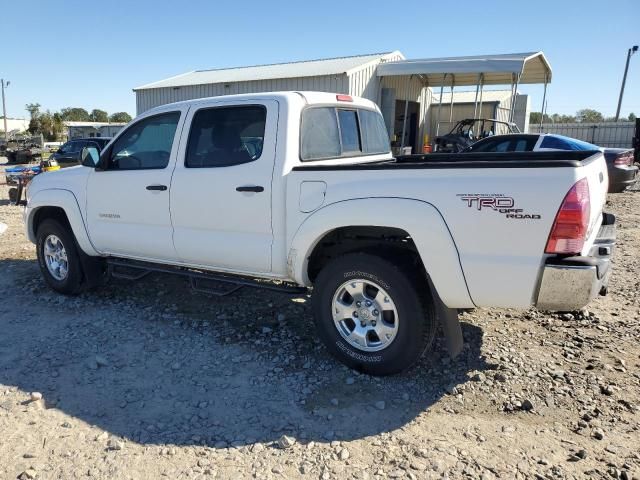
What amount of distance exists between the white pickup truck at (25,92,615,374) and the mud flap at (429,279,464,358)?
0.04 feet

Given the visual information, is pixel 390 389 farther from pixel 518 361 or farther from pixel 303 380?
pixel 518 361

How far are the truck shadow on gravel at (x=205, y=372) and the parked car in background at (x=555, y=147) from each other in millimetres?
8314

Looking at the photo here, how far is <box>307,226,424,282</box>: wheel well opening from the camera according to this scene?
12.1ft

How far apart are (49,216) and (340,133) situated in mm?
3479

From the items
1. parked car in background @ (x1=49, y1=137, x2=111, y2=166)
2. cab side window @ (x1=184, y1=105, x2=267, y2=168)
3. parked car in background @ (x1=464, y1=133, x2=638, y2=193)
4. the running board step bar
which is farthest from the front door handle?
parked car in background @ (x1=49, y1=137, x2=111, y2=166)

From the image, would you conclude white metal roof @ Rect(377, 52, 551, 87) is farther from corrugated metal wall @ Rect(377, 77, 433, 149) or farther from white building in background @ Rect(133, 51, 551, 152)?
corrugated metal wall @ Rect(377, 77, 433, 149)

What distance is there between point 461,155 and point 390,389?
8.11ft

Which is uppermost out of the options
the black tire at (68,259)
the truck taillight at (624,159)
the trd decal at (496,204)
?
the trd decal at (496,204)

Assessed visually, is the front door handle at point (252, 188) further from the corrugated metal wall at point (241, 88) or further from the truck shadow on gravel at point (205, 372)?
the corrugated metal wall at point (241, 88)

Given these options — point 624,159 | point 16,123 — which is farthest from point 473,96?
point 16,123

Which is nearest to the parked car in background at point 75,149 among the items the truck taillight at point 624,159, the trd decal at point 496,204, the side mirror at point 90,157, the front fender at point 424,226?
the side mirror at point 90,157

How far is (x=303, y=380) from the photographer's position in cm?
381

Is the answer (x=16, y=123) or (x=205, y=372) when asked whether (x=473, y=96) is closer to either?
(x=205, y=372)

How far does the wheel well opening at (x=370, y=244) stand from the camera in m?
3.70
